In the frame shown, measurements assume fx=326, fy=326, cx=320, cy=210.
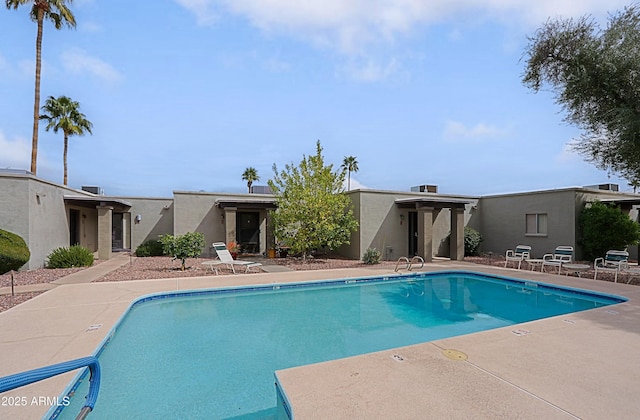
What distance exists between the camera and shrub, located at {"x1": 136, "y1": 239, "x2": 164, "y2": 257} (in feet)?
58.2

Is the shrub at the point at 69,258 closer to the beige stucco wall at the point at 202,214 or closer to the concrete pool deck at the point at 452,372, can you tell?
the beige stucco wall at the point at 202,214

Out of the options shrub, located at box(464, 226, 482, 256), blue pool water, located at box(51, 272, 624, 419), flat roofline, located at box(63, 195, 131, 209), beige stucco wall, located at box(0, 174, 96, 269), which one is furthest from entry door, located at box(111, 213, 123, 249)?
shrub, located at box(464, 226, 482, 256)

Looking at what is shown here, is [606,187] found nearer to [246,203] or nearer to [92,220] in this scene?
[246,203]

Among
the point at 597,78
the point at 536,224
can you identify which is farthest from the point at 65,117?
the point at 536,224

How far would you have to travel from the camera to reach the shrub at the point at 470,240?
18.8 m

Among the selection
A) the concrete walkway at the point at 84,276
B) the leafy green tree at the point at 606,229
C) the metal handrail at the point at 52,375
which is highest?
the leafy green tree at the point at 606,229

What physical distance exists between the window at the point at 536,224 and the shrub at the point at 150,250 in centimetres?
2004

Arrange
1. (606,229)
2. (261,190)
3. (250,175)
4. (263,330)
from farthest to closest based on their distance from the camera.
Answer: (250,175) < (261,190) < (606,229) < (263,330)

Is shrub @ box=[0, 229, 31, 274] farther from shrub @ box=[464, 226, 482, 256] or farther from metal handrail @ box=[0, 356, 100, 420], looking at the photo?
shrub @ box=[464, 226, 482, 256]

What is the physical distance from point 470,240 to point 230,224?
13564mm

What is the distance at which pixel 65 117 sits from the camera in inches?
983

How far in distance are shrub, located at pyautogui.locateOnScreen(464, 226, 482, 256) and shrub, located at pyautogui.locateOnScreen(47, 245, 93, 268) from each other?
18.9 m

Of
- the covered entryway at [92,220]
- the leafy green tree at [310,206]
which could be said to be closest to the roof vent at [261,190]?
the leafy green tree at [310,206]

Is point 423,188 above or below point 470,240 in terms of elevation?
above
